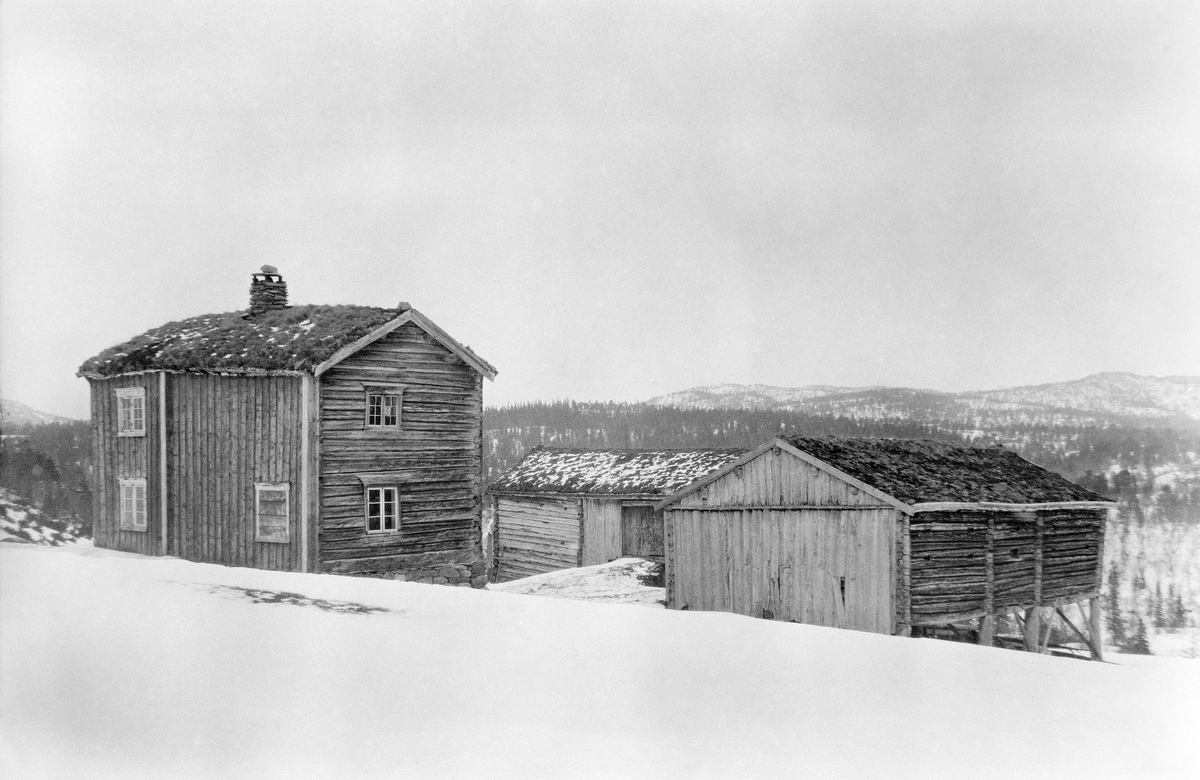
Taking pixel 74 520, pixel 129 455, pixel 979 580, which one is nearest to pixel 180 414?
pixel 129 455

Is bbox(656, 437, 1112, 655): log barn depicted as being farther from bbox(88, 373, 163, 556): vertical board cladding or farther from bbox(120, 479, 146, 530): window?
bbox(120, 479, 146, 530): window

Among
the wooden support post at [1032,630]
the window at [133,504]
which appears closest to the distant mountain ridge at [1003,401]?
the wooden support post at [1032,630]

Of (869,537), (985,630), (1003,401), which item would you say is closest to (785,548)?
(869,537)

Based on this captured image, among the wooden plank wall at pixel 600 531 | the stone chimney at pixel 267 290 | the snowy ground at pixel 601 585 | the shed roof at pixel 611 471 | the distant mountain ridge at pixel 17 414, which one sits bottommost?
Answer: the snowy ground at pixel 601 585

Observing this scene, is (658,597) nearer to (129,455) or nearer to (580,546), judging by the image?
(580,546)

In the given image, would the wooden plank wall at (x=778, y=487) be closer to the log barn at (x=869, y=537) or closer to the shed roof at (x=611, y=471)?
the log barn at (x=869, y=537)

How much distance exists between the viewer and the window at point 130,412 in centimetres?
2141

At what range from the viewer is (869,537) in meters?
19.1

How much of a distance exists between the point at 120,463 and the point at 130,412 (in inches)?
45.9

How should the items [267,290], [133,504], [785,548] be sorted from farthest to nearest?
1. [267,290]
2. [133,504]
3. [785,548]

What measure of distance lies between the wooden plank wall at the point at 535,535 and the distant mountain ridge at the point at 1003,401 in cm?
677

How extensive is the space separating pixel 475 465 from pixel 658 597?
253 inches

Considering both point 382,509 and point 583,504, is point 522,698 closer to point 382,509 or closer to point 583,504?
point 382,509

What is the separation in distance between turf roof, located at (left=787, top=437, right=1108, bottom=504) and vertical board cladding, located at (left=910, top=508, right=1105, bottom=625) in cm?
41
